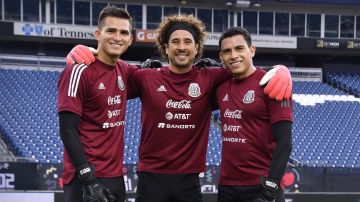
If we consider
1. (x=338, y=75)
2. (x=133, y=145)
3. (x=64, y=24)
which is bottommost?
(x=133, y=145)

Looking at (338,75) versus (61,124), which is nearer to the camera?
(61,124)

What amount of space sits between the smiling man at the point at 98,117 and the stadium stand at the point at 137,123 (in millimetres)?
12525

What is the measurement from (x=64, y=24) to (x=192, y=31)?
23.1 m

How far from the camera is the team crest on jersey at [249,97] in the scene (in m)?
5.06

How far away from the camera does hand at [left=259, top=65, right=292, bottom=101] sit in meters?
4.90

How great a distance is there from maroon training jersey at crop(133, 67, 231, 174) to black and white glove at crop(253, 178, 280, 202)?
0.81 meters

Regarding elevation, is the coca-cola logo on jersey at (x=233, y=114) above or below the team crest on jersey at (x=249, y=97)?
below

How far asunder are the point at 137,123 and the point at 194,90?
1775 centimetres

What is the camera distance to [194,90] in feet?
17.7

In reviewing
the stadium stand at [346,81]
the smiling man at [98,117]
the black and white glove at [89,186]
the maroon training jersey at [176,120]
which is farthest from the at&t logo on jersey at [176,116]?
the stadium stand at [346,81]

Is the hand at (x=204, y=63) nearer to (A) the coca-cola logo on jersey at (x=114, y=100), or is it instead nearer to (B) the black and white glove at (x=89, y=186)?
(A) the coca-cola logo on jersey at (x=114, y=100)

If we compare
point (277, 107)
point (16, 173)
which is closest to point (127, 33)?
point (277, 107)

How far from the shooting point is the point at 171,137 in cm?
538

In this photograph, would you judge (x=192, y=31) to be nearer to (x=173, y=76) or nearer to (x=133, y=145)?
(x=173, y=76)
